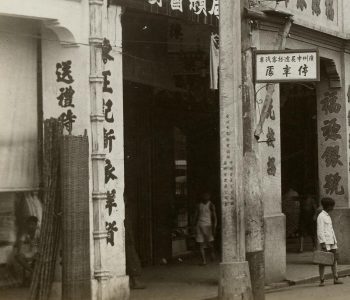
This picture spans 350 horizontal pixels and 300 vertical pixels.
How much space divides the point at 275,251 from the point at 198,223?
304 cm

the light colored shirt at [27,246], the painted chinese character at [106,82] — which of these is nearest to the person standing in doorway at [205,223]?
the light colored shirt at [27,246]

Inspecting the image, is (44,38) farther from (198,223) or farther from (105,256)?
(198,223)

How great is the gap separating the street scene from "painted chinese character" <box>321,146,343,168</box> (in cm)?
179

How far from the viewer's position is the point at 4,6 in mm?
12008

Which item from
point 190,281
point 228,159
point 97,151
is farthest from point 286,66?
point 190,281

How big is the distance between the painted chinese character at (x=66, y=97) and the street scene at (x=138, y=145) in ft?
0.07

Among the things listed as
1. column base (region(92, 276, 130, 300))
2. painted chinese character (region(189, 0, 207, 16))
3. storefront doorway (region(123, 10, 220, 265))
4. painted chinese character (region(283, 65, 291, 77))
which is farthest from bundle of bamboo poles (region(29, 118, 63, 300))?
storefront doorway (region(123, 10, 220, 265))

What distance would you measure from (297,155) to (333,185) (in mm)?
6515

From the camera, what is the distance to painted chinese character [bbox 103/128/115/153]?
13.1m

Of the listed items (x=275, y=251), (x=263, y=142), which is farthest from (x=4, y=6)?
(x=275, y=251)

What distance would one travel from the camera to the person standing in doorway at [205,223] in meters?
19.0

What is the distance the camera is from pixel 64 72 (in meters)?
12.9

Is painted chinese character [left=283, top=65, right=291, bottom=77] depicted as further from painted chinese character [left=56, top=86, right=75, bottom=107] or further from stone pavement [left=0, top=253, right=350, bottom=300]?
stone pavement [left=0, top=253, right=350, bottom=300]

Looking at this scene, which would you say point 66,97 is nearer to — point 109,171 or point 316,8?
point 109,171
